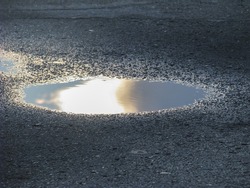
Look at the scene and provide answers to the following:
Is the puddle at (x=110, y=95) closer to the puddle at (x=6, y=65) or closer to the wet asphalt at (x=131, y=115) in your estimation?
the wet asphalt at (x=131, y=115)

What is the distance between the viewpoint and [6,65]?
973 centimetres

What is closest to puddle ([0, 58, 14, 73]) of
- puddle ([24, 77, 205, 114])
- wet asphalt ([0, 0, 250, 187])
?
wet asphalt ([0, 0, 250, 187])

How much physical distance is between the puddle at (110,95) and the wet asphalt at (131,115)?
193mm

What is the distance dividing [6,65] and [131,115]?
9.38 feet

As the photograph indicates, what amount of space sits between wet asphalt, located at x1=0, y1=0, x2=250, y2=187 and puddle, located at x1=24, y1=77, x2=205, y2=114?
0.63ft

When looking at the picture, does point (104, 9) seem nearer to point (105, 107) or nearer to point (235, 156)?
point (105, 107)

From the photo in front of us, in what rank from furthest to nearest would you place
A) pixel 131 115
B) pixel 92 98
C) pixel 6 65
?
pixel 6 65 → pixel 92 98 → pixel 131 115

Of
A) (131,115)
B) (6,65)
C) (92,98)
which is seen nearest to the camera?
(131,115)

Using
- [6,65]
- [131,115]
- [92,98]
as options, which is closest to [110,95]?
[92,98]

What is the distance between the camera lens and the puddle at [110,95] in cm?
796

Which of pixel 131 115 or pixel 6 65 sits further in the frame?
pixel 6 65

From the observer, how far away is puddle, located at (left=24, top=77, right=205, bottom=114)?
26.1 ft

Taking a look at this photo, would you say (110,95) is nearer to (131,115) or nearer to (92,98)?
(92,98)

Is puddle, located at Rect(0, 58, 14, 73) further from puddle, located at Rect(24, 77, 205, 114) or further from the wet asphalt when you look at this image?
puddle, located at Rect(24, 77, 205, 114)
